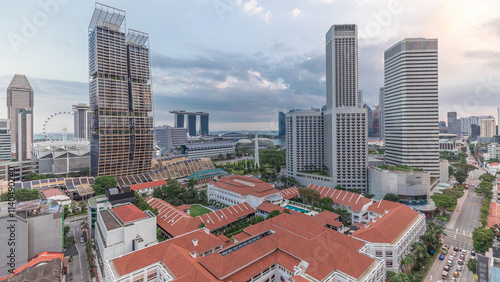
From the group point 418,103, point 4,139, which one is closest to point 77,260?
point 418,103

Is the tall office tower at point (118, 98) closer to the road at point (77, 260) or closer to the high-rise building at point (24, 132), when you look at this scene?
the road at point (77, 260)

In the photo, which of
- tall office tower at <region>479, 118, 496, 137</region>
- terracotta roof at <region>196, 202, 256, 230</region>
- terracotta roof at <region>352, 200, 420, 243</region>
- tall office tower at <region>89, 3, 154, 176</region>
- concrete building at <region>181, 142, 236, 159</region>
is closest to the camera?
terracotta roof at <region>352, 200, 420, 243</region>

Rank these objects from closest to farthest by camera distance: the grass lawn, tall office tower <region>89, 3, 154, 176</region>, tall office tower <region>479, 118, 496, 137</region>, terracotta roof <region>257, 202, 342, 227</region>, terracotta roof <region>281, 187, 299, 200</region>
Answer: terracotta roof <region>257, 202, 342, 227</region>, the grass lawn, terracotta roof <region>281, 187, 299, 200</region>, tall office tower <region>89, 3, 154, 176</region>, tall office tower <region>479, 118, 496, 137</region>

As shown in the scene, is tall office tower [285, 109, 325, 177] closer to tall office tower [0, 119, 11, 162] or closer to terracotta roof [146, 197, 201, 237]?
terracotta roof [146, 197, 201, 237]

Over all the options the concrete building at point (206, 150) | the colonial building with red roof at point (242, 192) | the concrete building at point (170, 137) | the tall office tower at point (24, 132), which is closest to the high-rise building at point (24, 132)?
the tall office tower at point (24, 132)

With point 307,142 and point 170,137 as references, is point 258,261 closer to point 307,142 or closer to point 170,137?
point 307,142

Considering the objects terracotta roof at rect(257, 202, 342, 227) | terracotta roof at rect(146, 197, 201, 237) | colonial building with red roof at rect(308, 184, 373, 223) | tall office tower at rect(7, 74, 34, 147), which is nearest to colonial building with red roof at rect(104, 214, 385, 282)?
terracotta roof at rect(146, 197, 201, 237)

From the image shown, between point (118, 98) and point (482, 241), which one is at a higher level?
point (118, 98)
